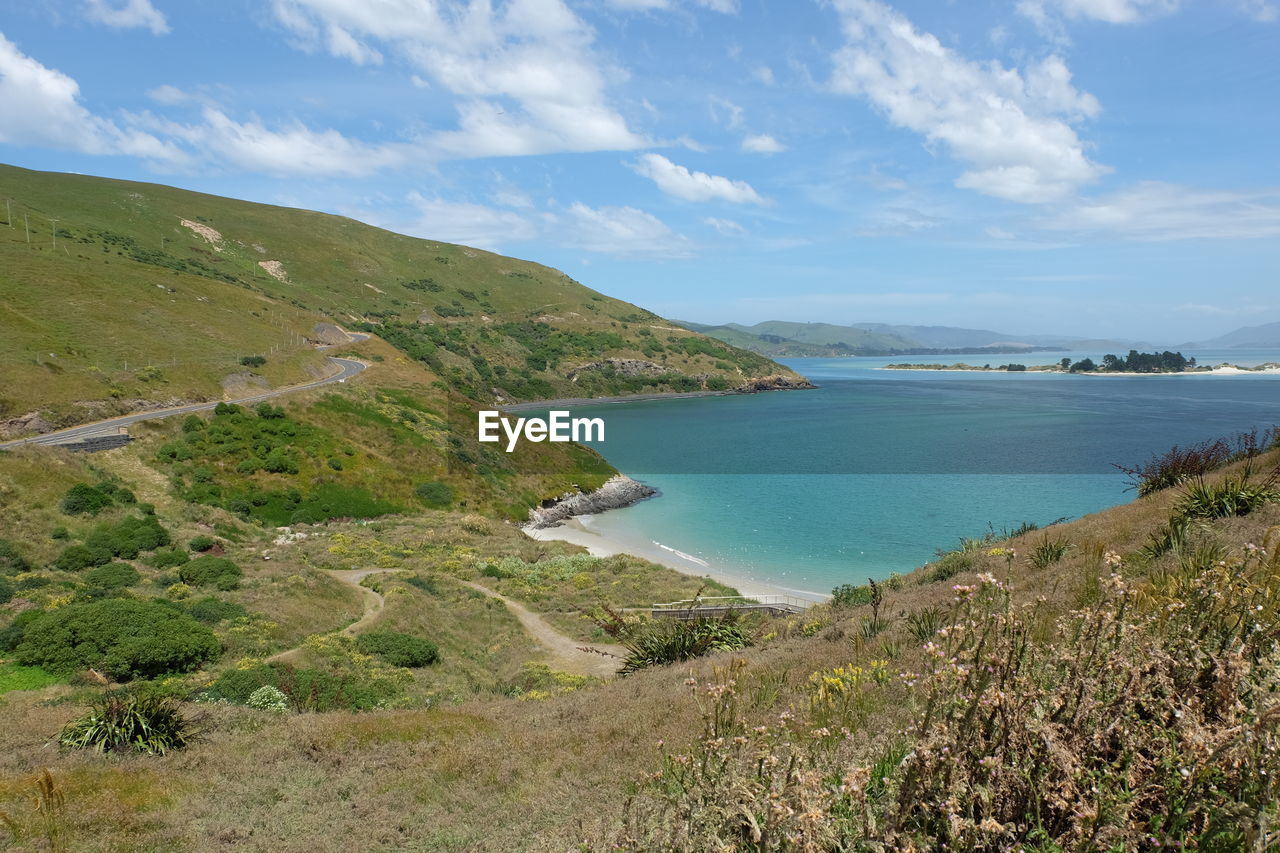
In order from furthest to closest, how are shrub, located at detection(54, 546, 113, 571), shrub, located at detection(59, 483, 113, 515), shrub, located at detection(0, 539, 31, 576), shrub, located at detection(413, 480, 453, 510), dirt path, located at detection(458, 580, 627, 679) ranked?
1. shrub, located at detection(413, 480, 453, 510)
2. shrub, located at detection(59, 483, 113, 515)
3. shrub, located at detection(54, 546, 113, 571)
4. shrub, located at detection(0, 539, 31, 576)
5. dirt path, located at detection(458, 580, 627, 679)

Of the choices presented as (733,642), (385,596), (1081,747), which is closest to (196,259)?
(385,596)

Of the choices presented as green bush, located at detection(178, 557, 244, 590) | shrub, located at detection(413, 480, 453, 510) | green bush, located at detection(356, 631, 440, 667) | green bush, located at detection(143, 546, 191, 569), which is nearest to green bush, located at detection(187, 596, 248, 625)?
green bush, located at detection(178, 557, 244, 590)

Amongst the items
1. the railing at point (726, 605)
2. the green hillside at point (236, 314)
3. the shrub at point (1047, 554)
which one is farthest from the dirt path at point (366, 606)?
the green hillside at point (236, 314)

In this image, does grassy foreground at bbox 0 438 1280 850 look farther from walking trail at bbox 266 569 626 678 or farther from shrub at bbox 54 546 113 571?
shrub at bbox 54 546 113 571

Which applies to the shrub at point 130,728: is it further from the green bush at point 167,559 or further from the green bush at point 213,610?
the green bush at point 167,559

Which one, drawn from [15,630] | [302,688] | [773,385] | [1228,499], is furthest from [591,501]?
[773,385]
